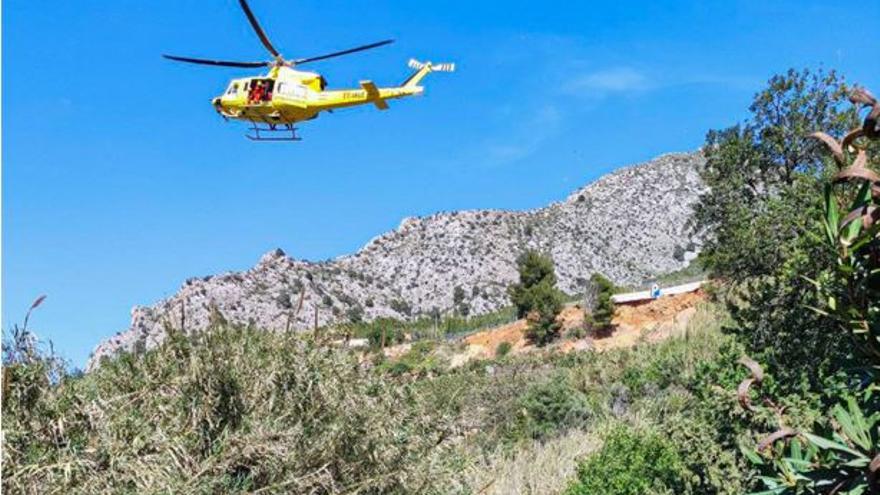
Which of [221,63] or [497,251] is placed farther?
[497,251]

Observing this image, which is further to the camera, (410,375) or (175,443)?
(410,375)

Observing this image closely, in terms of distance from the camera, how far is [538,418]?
1866 centimetres

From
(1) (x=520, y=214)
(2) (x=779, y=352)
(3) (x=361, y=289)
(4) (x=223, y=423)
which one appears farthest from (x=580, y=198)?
(4) (x=223, y=423)

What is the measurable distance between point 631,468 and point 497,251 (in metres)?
61.6

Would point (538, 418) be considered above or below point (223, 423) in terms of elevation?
below

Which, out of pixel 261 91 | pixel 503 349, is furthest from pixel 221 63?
pixel 503 349

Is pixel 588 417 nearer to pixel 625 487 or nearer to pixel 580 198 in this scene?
pixel 625 487

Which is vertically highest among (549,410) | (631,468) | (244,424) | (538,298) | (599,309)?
(538,298)

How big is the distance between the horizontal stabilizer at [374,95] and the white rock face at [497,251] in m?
40.0

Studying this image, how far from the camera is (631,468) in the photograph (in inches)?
399

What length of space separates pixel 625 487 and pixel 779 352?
7.31 ft

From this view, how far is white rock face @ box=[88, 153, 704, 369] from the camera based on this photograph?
67375mm

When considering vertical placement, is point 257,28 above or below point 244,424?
above

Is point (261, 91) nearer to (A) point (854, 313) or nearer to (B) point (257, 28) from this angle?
(B) point (257, 28)
